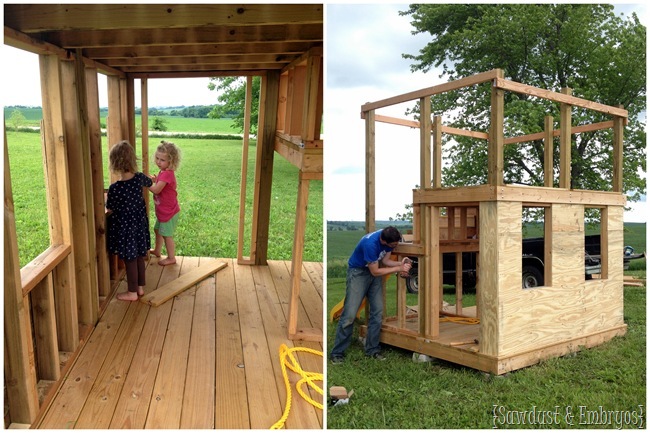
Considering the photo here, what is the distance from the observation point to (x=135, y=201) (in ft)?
21.5

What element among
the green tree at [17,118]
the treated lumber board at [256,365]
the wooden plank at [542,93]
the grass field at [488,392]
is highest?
the wooden plank at [542,93]

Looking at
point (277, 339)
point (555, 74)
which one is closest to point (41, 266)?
point (277, 339)

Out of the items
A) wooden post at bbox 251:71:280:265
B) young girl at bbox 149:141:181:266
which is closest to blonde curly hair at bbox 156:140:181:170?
young girl at bbox 149:141:181:266

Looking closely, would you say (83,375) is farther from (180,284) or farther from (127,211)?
(180,284)

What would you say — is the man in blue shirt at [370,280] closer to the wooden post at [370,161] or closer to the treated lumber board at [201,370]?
the wooden post at [370,161]

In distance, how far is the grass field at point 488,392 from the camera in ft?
16.2

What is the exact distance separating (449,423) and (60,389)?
3083mm

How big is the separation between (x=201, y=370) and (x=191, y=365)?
0.14m

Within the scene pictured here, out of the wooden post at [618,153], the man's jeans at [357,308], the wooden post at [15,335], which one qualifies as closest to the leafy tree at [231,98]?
the man's jeans at [357,308]

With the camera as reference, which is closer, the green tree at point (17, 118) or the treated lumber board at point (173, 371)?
the treated lumber board at point (173, 371)

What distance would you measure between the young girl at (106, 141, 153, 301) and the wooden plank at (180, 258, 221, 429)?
86 centimetres

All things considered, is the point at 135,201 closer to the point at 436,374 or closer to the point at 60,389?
the point at 60,389

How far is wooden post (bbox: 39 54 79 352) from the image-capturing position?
4801 mm

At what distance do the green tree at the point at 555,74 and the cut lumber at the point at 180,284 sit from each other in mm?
8446
